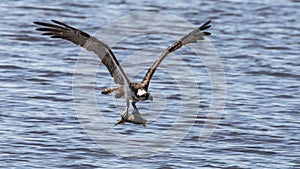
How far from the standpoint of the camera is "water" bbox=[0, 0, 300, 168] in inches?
461

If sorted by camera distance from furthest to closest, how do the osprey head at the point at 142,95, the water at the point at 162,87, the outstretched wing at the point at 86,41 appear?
the water at the point at 162,87 < the outstretched wing at the point at 86,41 < the osprey head at the point at 142,95

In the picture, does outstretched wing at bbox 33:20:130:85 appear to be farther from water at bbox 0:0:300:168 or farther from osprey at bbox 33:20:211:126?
water at bbox 0:0:300:168

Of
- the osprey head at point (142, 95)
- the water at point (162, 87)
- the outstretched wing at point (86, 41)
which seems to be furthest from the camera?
the water at point (162, 87)

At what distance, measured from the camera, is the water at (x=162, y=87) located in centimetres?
1172

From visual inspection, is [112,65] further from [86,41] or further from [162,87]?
[162,87]

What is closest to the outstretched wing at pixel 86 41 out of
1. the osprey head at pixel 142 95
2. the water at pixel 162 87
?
the osprey head at pixel 142 95

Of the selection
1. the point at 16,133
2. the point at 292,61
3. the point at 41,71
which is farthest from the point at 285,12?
the point at 16,133

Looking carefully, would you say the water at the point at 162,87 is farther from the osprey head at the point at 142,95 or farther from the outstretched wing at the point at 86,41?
the osprey head at the point at 142,95

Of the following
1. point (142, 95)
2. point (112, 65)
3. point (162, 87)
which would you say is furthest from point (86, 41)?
point (162, 87)

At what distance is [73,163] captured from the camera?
11.3 m

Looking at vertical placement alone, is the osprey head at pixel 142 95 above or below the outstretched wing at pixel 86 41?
below

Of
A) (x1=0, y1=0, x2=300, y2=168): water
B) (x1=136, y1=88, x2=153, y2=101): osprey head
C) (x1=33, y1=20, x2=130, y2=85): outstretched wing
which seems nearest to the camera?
(x1=136, y1=88, x2=153, y2=101): osprey head

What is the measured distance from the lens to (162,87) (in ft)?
50.5

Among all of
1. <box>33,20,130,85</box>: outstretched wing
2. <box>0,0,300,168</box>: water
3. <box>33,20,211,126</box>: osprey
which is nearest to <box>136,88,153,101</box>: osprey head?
<box>33,20,211,126</box>: osprey
